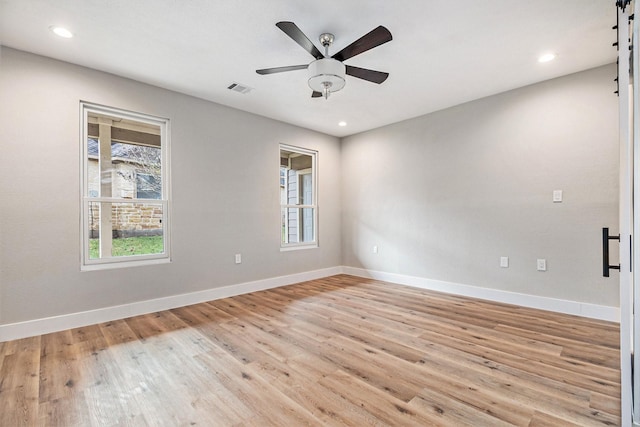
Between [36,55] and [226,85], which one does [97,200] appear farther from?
[226,85]

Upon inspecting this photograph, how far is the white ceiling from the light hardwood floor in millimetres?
2651

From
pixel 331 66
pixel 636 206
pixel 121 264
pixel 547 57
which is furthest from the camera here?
pixel 121 264

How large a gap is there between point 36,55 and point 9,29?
0.40m

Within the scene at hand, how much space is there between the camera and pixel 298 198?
207 inches

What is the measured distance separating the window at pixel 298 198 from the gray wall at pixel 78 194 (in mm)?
202

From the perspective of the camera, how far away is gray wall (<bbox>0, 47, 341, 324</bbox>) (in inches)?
106

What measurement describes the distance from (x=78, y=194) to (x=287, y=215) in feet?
9.20

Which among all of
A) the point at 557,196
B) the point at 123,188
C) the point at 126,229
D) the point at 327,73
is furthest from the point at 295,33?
the point at 557,196

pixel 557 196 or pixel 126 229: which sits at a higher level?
pixel 557 196

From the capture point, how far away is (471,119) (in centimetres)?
402

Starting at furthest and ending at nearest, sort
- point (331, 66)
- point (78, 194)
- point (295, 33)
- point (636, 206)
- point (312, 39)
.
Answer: point (78, 194) < point (312, 39) < point (331, 66) < point (295, 33) < point (636, 206)

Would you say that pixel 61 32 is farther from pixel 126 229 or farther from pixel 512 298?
pixel 512 298

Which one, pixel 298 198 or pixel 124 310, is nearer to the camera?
pixel 124 310

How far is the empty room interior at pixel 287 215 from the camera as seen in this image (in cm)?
183
